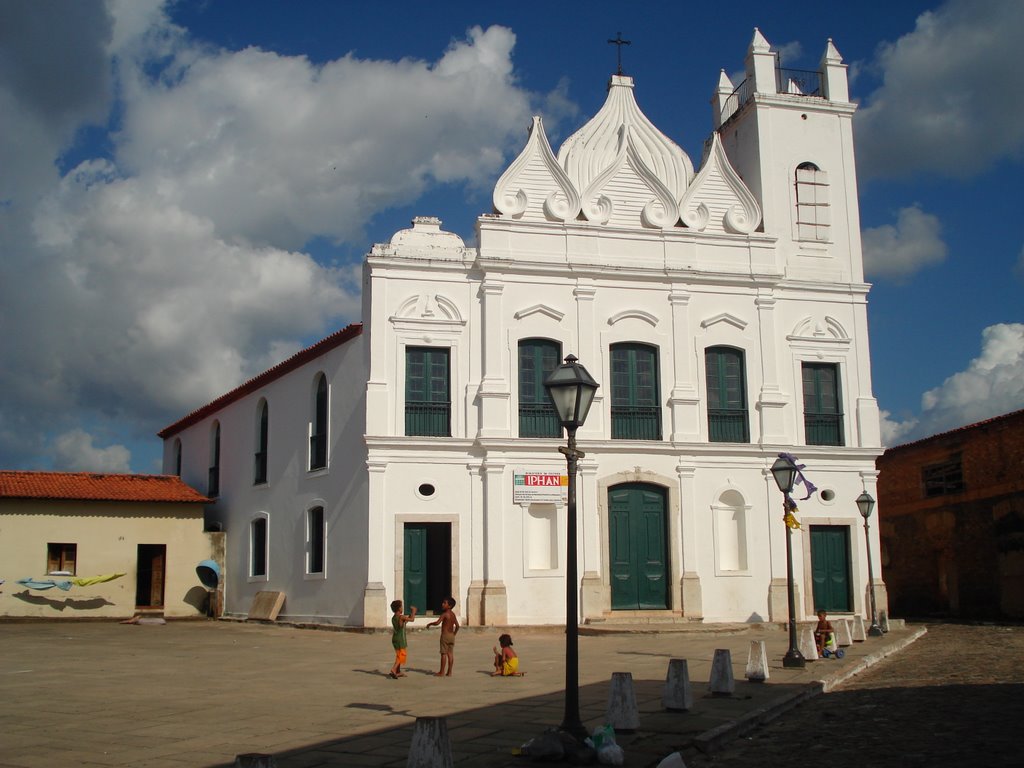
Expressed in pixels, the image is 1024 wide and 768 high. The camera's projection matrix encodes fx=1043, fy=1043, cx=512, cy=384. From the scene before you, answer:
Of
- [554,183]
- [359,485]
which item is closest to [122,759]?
[359,485]

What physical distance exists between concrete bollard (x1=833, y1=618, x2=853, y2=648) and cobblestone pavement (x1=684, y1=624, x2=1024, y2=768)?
2848mm

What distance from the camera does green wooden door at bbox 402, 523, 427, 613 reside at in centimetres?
2147

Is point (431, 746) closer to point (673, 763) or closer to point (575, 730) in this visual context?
point (673, 763)

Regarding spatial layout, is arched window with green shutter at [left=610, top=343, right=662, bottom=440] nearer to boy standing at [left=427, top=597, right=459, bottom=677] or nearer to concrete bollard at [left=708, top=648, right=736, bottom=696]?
boy standing at [left=427, top=597, right=459, bottom=677]

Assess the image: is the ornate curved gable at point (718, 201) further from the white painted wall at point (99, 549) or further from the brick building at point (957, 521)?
the white painted wall at point (99, 549)

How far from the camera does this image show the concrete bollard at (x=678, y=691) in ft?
34.3

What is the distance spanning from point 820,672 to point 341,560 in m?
11.4

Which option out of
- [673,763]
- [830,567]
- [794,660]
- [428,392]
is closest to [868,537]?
[830,567]

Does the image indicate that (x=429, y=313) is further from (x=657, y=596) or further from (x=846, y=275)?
(x=846, y=275)

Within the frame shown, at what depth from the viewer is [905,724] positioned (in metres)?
9.91

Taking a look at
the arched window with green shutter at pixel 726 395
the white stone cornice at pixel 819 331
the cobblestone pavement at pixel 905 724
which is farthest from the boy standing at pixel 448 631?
the white stone cornice at pixel 819 331

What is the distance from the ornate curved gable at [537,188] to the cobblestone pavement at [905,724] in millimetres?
12418

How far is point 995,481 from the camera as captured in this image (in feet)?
86.6

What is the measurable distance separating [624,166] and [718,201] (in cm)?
242
